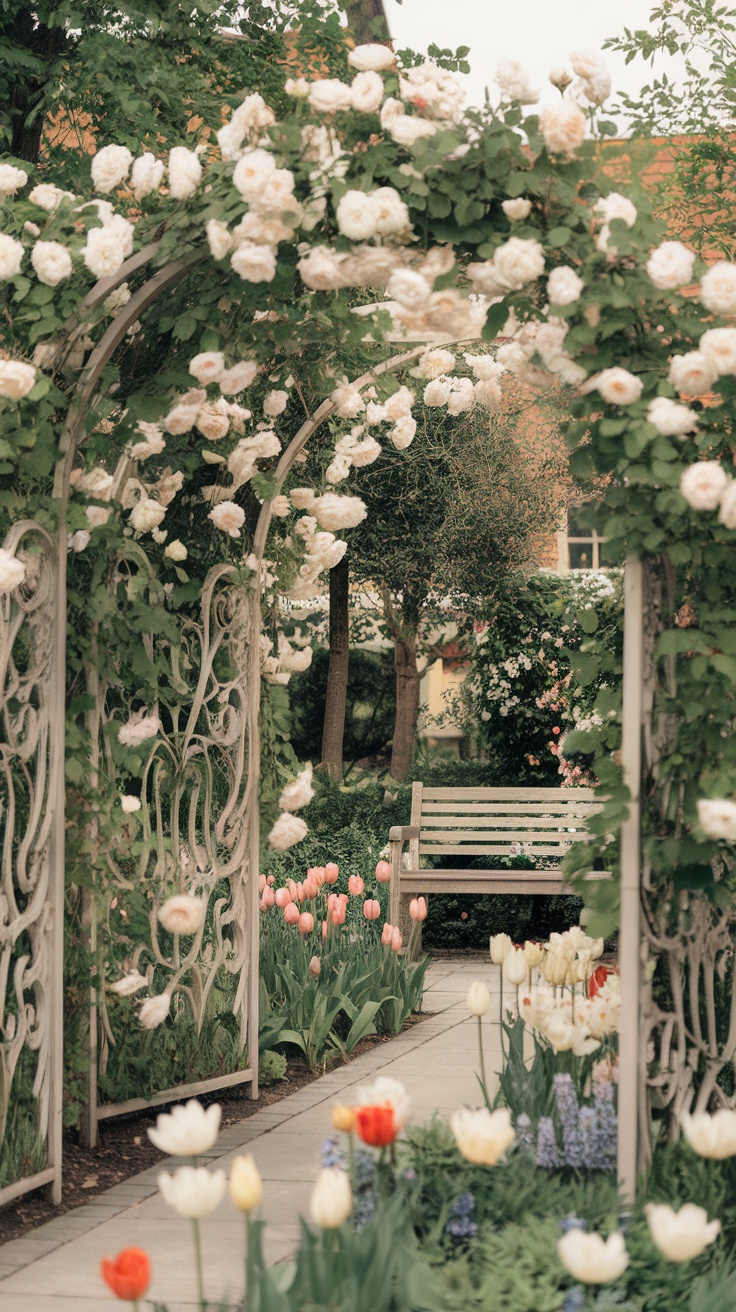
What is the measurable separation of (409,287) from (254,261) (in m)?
0.38

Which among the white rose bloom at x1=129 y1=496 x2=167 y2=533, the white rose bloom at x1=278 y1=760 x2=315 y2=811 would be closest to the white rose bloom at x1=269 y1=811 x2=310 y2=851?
the white rose bloom at x1=278 y1=760 x2=315 y2=811

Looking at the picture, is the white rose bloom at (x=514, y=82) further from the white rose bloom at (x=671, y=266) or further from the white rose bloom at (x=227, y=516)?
the white rose bloom at (x=227, y=516)

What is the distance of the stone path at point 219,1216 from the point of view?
10.7ft

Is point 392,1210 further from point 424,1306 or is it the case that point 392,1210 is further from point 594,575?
point 594,575

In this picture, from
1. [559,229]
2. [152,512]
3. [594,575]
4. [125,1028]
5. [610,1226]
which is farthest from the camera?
[594,575]

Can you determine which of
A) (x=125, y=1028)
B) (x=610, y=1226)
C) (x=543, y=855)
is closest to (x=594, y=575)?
(x=543, y=855)

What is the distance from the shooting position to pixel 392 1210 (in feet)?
8.36

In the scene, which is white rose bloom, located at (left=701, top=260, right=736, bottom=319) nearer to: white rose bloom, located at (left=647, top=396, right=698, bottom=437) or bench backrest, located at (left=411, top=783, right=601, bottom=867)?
white rose bloom, located at (left=647, top=396, right=698, bottom=437)

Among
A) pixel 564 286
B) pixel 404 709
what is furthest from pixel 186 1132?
pixel 404 709

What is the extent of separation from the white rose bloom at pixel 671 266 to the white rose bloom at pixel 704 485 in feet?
1.35

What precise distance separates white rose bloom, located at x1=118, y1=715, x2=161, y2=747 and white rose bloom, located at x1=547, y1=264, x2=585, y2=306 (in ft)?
6.71

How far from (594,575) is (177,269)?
8396 mm

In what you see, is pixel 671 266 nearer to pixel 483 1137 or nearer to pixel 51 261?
pixel 51 261

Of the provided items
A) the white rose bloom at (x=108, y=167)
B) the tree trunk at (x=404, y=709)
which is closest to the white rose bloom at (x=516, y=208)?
the white rose bloom at (x=108, y=167)
